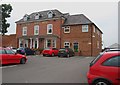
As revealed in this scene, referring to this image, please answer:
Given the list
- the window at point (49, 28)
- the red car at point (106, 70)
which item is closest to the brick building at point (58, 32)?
the window at point (49, 28)

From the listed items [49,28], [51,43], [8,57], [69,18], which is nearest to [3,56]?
[8,57]

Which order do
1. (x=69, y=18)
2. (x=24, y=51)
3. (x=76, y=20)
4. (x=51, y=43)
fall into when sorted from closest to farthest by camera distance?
(x=24, y=51) → (x=76, y=20) → (x=51, y=43) → (x=69, y=18)

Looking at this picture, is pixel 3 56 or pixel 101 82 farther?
pixel 3 56

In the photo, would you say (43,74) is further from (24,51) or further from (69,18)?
(69,18)

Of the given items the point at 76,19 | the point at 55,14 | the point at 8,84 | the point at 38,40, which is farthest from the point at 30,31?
the point at 8,84

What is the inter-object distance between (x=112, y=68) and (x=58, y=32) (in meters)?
29.7

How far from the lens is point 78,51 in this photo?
110ft

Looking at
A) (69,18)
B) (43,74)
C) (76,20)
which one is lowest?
(43,74)

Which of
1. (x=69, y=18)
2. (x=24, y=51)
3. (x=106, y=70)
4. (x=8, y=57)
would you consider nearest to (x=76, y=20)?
(x=69, y=18)

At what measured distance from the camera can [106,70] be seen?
6.04 metres

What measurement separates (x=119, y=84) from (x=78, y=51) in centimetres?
2746

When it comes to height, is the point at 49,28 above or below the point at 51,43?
above

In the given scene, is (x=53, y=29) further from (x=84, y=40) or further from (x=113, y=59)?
(x=113, y=59)

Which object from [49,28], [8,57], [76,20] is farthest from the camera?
[49,28]
